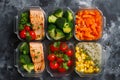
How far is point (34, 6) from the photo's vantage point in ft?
7.39

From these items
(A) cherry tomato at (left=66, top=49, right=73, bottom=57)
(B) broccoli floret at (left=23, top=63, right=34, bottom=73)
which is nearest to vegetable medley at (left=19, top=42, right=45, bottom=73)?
(B) broccoli floret at (left=23, top=63, right=34, bottom=73)

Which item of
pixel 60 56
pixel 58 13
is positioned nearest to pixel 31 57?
pixel 60 56

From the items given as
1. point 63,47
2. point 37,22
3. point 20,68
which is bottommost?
point 20,68

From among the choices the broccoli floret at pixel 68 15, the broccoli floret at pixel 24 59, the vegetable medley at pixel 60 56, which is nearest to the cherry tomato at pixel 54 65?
the vegetable medley at pixel 60 56

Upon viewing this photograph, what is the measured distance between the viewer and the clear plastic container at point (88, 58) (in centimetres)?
221

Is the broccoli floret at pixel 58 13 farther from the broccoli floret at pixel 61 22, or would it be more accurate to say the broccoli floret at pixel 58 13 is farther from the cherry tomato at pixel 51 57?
the cherry tomato at pixel 51 57

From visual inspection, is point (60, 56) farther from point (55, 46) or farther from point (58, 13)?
point (58, 13)

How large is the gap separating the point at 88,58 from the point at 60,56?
0.13 m

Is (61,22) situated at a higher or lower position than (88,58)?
higher

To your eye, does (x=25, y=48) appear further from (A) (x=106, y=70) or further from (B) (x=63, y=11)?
(A) (x=106, y=70)

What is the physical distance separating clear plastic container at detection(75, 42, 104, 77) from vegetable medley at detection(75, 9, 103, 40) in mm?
37

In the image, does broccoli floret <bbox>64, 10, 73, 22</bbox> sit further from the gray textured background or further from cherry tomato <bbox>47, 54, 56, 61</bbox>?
cherry tomato <bbox>47, 54, 56, 61</bbox>

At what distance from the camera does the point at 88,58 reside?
2217 mm

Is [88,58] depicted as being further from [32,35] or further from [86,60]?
[32,35]
